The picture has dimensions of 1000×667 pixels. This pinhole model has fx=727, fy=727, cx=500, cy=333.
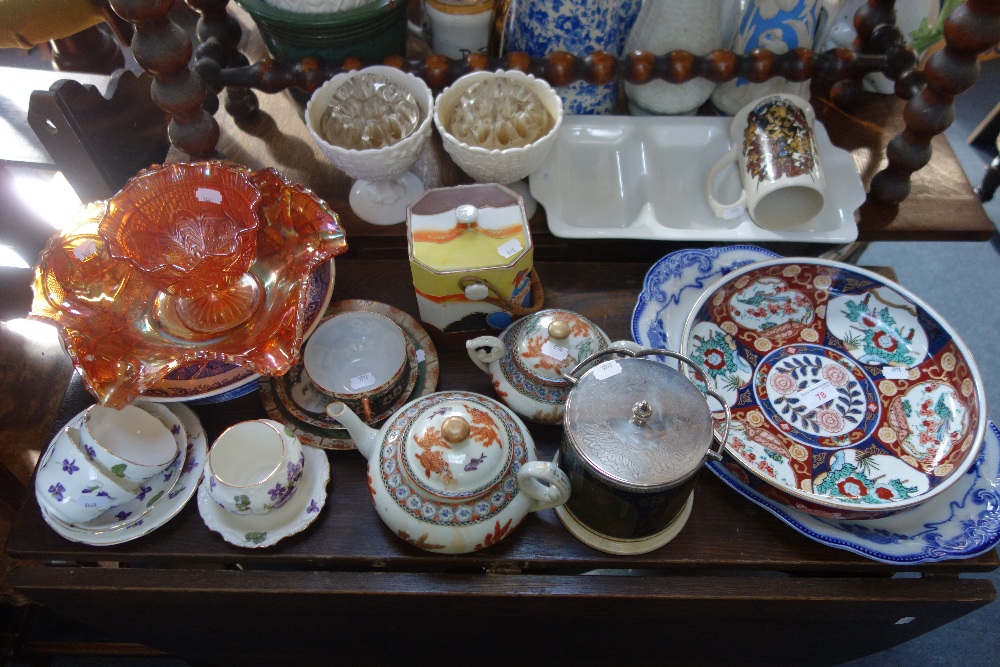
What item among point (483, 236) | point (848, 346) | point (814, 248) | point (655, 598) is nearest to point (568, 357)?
point (483, 236)

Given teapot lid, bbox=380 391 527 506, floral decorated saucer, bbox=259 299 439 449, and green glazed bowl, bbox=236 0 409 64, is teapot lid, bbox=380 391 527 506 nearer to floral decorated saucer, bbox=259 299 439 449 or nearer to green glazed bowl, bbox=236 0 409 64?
floral decorated saucer, bbox=259 299 439 449

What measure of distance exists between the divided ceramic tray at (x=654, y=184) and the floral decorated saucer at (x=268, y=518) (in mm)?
458

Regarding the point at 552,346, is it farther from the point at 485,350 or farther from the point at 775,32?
the point at 775,32

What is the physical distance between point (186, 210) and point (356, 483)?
1.29ft

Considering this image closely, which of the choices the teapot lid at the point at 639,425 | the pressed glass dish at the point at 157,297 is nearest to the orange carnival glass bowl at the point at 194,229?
the pressed glass dish at the point at 157,297

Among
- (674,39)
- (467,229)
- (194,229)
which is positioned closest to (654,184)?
(674,39)

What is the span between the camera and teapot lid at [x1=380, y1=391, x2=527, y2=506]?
2.35ft

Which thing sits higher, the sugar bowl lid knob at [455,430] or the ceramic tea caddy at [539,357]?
the sugar bowl lid knob at [455,430]

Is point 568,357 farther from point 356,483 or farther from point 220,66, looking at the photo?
point 220,66

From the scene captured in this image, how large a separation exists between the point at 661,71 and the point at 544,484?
623 millimetres

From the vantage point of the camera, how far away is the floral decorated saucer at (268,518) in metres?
0.78

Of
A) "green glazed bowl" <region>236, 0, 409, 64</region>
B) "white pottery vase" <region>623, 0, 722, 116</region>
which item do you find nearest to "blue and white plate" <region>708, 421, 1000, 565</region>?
"white pottery vase" <region>623, 0, 722, 116</region>

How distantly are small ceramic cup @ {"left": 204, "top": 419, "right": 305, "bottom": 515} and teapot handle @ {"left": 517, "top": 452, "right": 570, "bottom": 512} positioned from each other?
249 mm

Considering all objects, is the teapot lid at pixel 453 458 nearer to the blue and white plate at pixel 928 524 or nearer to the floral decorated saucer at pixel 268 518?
the floral decorated saucer at pixel 268 518
